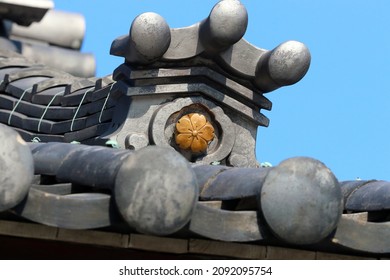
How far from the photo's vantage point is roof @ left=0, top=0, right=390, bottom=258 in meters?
4.98

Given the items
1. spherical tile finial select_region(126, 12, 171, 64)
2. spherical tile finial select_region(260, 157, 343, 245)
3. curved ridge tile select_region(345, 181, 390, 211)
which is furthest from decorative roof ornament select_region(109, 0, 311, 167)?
spherical tile finial select_region(260, 157, 343, 245)

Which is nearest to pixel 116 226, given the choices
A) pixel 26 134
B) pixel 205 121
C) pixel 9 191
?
pixel 9 191

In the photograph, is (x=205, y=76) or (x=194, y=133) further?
(x=205, y=76)

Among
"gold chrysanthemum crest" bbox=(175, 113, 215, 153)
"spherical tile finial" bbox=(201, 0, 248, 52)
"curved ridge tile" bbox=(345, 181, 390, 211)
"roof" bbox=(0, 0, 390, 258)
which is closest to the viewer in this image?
"roof" bbox=(0, 0, 390, 258)

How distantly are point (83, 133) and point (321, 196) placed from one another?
475 centimetres

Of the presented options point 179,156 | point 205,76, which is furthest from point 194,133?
point 179,156

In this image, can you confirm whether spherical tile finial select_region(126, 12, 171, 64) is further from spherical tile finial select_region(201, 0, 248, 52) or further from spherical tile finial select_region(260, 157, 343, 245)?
spherical tile finial select_region(260, 157, 343, 245)

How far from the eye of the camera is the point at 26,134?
1048cm

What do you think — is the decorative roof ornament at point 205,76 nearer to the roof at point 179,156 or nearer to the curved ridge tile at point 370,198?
the roof at point 179,156

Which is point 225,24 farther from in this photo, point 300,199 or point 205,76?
point 300,199

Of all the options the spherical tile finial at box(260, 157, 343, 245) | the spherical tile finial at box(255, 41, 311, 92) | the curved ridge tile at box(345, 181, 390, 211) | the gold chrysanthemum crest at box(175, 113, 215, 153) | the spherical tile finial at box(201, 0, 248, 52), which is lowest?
the gold chrysanthemum crest at box(175, 113, 215, 153)

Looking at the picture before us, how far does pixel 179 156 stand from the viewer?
5.04 m

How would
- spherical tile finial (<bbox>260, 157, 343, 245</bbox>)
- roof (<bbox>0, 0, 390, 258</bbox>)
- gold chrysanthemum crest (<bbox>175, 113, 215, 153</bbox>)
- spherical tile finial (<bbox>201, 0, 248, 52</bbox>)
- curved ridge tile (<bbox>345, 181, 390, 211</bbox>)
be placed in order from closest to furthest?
roof (<bbox>0, 0, 390, 258</bbox>)
spherical tile finial (<bbox>260, 157, 343, 245</bbox>)
curved ridge tile (<bbox>345, 181, 390, 211</bbox>)
spherical tile finial (<bbox>201, 0, 248, 52</bbox>)
gold chrysanthemum crest (<bbox>175, 113, 215, 153</bbox>)

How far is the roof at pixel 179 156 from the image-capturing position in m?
4.98
